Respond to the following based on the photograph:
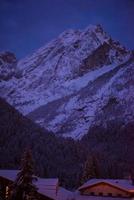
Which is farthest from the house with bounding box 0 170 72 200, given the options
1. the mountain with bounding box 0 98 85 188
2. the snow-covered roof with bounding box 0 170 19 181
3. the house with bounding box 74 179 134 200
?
the mountain with bounding box 0 98 85 188

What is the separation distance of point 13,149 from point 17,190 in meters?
86.1

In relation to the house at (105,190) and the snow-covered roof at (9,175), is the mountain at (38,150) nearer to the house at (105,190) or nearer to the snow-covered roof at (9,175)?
the house at (105,190)

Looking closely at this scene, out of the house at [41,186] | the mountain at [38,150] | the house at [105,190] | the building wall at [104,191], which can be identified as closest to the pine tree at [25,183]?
the house at [41,186]

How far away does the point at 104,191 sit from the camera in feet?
207

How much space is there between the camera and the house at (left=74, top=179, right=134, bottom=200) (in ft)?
203

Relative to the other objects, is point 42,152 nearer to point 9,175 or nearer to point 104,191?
point 104,191

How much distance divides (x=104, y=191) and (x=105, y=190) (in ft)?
0.69

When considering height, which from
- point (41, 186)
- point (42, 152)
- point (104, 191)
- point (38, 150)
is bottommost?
point (41, 186)

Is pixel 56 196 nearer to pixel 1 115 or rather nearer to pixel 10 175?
pixel 10 175

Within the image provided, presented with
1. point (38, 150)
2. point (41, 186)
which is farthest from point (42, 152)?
point (41, 186)

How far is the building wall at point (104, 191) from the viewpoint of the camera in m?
62.4

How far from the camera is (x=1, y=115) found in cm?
14875

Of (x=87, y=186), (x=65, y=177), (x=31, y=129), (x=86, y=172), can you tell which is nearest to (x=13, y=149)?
(x=65, y=177)

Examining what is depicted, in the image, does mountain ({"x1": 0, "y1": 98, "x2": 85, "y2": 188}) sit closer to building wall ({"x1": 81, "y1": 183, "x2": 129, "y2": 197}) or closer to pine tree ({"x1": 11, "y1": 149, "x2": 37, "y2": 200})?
building wall ({"x1": 81, "y1": 183, "x2": 129, "y2": 197})
